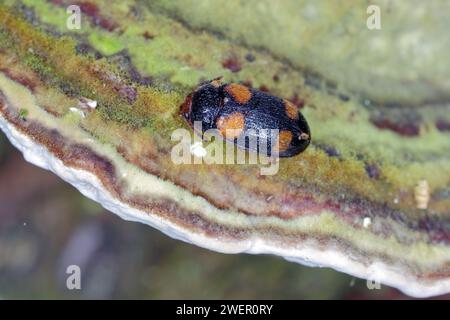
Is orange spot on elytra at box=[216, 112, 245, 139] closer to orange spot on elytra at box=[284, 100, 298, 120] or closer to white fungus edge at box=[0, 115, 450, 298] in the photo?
orange spot on elytra at box=[284, 100, 298, 120]

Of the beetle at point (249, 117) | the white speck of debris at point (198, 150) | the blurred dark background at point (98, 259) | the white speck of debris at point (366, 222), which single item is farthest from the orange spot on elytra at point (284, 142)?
the blurred dark background at point (98, 259)

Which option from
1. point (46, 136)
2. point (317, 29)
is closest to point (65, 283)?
point (46, 136)

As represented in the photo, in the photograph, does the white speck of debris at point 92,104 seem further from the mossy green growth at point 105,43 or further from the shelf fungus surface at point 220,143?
the mossy green growth at point 105,43

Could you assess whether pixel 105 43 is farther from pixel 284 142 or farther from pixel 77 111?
pixel 284 142

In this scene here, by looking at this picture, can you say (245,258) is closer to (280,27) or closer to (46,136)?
(280,27)

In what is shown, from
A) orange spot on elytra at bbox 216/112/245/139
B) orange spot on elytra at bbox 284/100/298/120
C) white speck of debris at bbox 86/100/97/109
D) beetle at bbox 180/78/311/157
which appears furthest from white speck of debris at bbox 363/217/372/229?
white speck of debris at bbox 86/100/97/109

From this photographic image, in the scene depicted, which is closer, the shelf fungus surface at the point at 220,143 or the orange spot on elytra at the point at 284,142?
the shelf fungus surface at the point at 220,143
